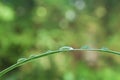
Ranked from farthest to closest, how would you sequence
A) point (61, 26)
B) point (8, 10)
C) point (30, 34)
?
point (61, 26), point (30, 34), point (8, 10)

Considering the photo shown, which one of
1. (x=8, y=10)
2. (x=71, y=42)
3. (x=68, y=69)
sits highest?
(x=8, y=10)

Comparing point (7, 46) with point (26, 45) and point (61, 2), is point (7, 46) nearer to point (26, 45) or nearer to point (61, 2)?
point (26, 45)

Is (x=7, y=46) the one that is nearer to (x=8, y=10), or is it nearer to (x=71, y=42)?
(x=8, y=10)

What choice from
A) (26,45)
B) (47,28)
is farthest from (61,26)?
(26,45)

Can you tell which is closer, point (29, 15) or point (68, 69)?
point (68, 69)

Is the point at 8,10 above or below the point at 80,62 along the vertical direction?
above

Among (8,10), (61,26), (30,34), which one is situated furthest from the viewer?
(61,26)
